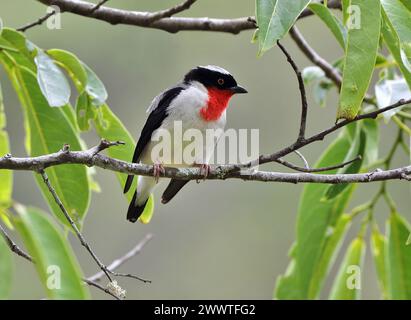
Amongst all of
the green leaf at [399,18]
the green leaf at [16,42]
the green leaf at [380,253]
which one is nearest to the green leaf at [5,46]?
the green leaf at [16,42]

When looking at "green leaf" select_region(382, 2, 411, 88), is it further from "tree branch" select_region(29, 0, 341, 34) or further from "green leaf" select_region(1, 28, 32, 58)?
"green leaf" select_region(1, 28, 32, 58)

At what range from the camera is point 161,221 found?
10.9 m

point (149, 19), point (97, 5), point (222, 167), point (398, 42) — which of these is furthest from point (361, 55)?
point (149, 19)

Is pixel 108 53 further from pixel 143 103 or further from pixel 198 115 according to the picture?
pixel 198 115

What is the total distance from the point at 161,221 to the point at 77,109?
26.8 ft

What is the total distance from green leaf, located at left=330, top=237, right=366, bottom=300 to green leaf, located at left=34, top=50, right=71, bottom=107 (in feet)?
5.39

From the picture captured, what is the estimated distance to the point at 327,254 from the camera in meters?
3.59

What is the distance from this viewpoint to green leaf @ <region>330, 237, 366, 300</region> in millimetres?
3435

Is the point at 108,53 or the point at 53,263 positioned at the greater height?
the point at 108,53

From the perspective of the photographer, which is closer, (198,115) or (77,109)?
(77,109)

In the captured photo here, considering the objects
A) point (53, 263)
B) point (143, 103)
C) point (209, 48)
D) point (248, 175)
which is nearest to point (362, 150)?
point (248, 175)

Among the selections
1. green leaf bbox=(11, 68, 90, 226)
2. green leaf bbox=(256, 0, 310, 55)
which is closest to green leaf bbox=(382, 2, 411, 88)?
green leaf bbox=(256, 0, 310, 55)

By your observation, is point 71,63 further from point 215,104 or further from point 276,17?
point 276,17

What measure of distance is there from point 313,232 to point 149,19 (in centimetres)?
126
